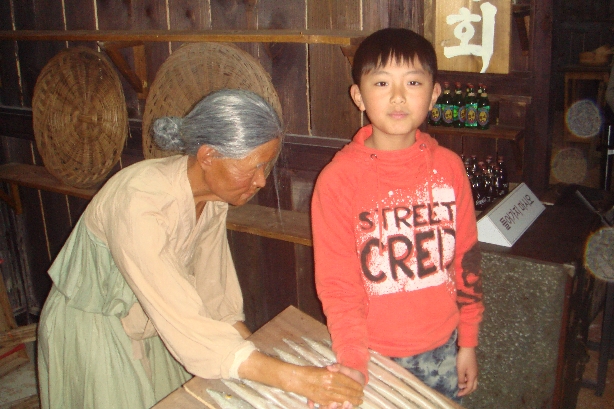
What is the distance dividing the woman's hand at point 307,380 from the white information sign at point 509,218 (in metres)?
0.97

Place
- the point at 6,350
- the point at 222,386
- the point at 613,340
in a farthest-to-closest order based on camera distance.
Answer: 1. the point at 6,350
2. the point at 613,340
3. the point at 222,386

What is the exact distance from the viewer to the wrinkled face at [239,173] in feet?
5.10

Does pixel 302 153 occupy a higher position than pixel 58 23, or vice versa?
pixel 58 23

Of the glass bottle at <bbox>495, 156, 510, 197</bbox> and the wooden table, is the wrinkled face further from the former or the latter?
the glass bottle at <bbox>495, 156, 510, 197</bbox>

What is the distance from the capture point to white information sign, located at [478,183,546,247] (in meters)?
2.06

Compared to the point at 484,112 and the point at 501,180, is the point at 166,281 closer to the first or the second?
the point at 501,180

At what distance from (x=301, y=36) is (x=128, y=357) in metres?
1.34

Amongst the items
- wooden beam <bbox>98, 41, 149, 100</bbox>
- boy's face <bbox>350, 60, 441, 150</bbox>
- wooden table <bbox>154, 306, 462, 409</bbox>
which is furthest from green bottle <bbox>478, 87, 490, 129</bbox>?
wooden table <bbox>154, 306, 462, 409</bbox>

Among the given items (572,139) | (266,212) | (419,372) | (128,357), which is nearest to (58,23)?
(266,212)

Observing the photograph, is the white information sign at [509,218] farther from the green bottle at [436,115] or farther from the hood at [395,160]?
the green bottle at [436,115]

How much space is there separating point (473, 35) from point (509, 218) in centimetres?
152

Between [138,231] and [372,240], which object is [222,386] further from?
[372,240]

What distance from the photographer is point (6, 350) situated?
→ 3420 mm

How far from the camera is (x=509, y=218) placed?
7.05 ft
